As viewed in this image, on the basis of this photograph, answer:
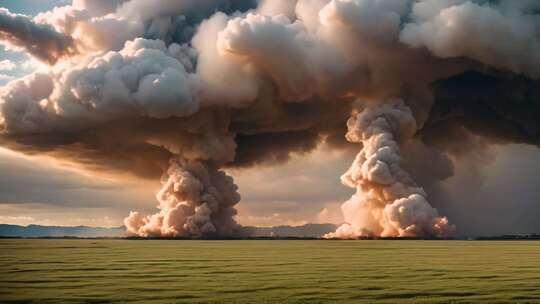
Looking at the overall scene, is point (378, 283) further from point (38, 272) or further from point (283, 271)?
point (38, 272)

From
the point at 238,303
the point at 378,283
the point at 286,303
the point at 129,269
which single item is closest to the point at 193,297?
the point at 238,303

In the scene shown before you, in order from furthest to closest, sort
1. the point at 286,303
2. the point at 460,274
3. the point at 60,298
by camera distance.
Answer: the point at 460,274
the point at 60,298
the point at 286,303

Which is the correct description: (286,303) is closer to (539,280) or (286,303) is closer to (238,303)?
(238,303)

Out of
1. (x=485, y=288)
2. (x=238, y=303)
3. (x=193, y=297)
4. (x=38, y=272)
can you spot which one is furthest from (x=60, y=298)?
(x=485, y=288)

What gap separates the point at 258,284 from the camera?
37.0 meters

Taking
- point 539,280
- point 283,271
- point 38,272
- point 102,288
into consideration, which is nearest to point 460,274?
point 539,280

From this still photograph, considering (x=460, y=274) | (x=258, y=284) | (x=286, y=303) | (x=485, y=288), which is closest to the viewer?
(x=286, y=303)

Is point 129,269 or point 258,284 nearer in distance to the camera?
point 258,284

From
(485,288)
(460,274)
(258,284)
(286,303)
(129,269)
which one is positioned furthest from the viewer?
(129,269)

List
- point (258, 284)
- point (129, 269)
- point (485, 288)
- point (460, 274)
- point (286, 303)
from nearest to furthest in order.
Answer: point (286, 303), point (485, 288), point (258, 284), point (460, 274), point (129, 269)

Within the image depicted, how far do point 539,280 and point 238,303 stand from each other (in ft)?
71.4

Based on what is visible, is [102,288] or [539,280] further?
[539,280]

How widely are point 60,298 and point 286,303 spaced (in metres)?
11.7

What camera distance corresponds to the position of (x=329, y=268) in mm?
51094
